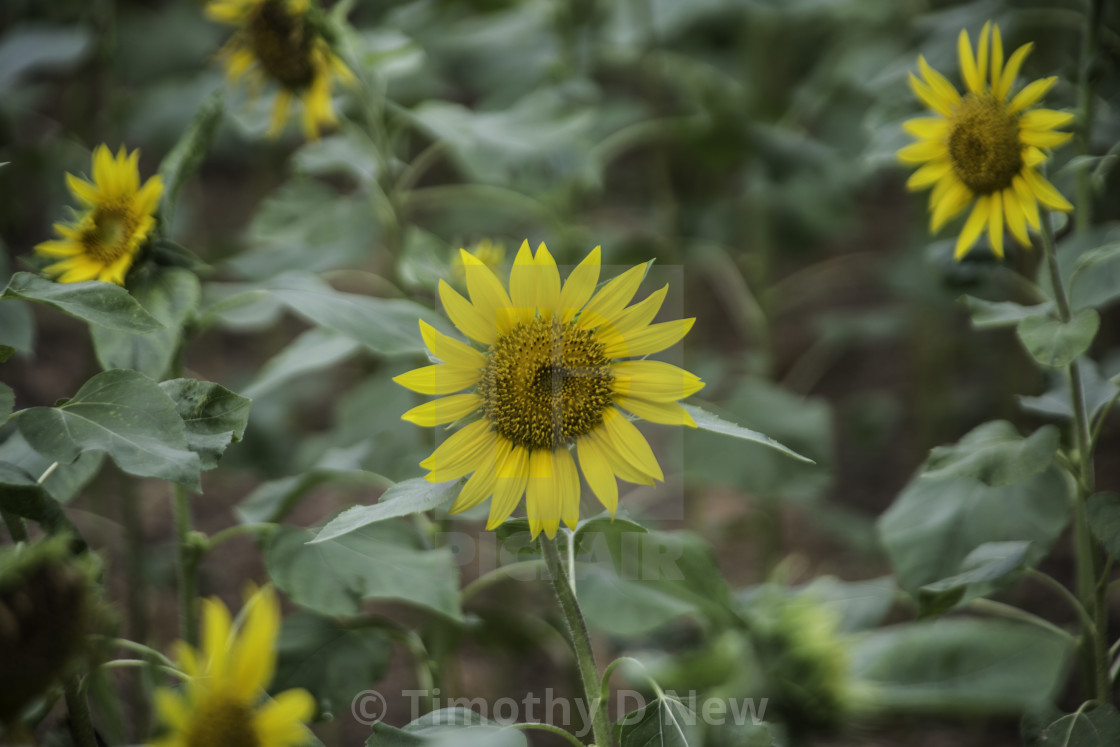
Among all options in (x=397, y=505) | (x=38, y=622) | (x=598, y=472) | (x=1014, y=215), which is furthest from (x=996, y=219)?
(x=38, y=622)

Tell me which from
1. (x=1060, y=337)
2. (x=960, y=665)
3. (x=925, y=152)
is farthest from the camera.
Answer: (x=960, y=665)

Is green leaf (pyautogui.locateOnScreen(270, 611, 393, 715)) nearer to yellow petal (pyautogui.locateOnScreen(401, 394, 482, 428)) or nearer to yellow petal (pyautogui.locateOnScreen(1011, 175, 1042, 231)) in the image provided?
yellow petal (pyautogui.locateOnScreen(401, 394, 482, 428))

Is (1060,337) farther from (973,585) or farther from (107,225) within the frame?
(107,225)

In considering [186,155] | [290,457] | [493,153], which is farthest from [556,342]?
[290,457]

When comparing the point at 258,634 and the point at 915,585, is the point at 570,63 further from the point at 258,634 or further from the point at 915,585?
the point at 258,634

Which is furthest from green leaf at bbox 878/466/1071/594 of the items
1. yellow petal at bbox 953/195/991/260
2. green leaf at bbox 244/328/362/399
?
green leaf at bbox 244/328/362/399

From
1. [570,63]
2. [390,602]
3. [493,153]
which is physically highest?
[570,63]
